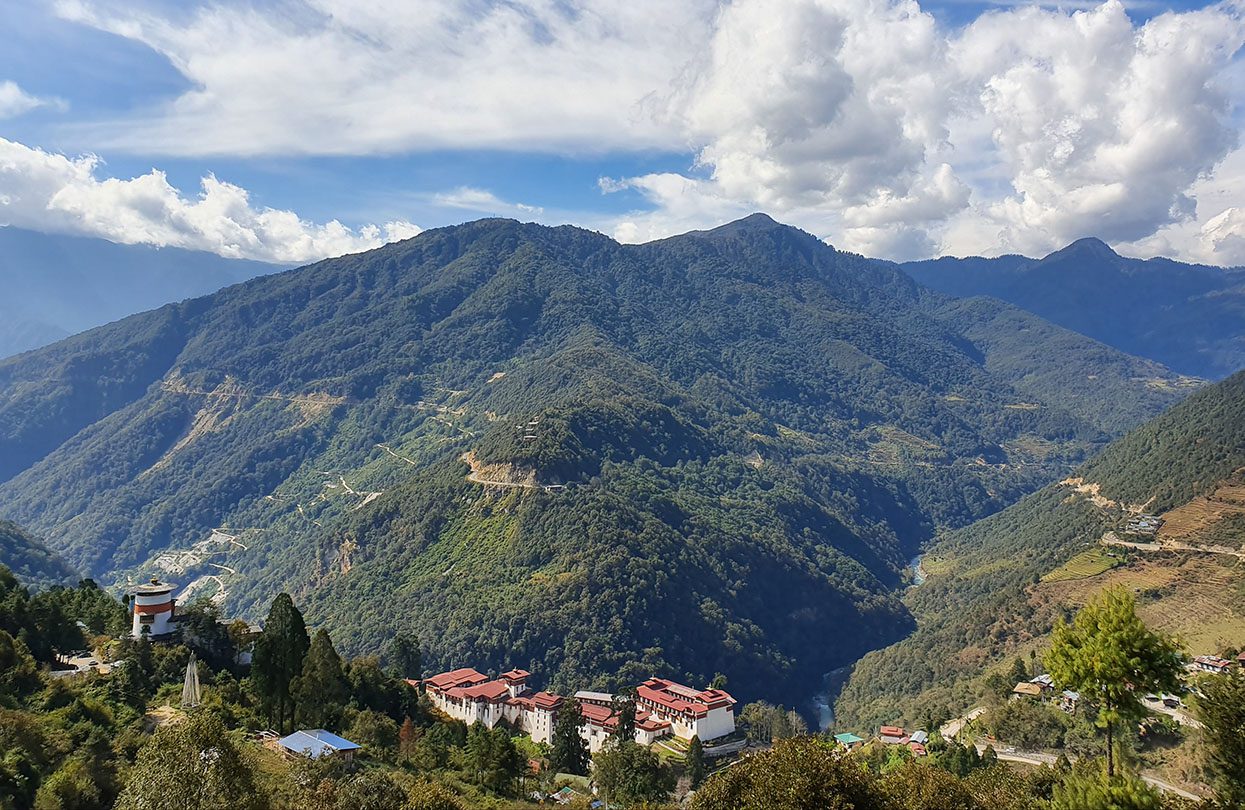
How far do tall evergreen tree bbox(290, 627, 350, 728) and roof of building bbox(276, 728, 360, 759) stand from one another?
408cm

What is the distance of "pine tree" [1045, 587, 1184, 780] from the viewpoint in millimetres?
28562

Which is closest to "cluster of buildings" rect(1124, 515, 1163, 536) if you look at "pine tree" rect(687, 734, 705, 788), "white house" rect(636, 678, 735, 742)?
"white house" rect(636, 678, 735, 742)

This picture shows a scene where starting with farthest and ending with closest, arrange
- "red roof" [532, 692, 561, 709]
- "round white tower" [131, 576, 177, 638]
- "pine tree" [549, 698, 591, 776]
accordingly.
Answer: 1. "red roof" [532, 692, 561, 709]
2. "pine tree" [549, 698, 591, 776]
3. "round white tower" [131, 576, 177, 638]

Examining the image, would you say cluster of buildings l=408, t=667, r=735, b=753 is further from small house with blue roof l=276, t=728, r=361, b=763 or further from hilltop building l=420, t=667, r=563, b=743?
small house with blue roof l=276, t=728, r=361, b=763

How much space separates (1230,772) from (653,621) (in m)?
82.4

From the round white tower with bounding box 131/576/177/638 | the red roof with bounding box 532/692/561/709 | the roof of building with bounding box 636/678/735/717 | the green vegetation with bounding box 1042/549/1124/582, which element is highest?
the round white tower with bounding box 131/576/177/638

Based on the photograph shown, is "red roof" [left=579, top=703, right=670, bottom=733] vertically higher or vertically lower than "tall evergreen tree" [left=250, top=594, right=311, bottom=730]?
lower

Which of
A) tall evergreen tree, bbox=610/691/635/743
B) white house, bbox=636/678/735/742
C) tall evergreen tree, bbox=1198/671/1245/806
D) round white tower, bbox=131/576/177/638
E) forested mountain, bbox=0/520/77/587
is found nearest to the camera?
tall evergreen tree, bbox=1198/671/1245/806

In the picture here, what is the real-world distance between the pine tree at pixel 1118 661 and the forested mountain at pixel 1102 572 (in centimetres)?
5305

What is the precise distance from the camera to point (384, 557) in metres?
126

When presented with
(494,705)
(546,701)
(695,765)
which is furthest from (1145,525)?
(494,705)

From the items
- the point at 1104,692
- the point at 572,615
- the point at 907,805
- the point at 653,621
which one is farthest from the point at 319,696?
the point at 653,621

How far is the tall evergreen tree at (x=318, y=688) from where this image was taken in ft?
147

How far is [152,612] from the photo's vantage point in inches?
1940
